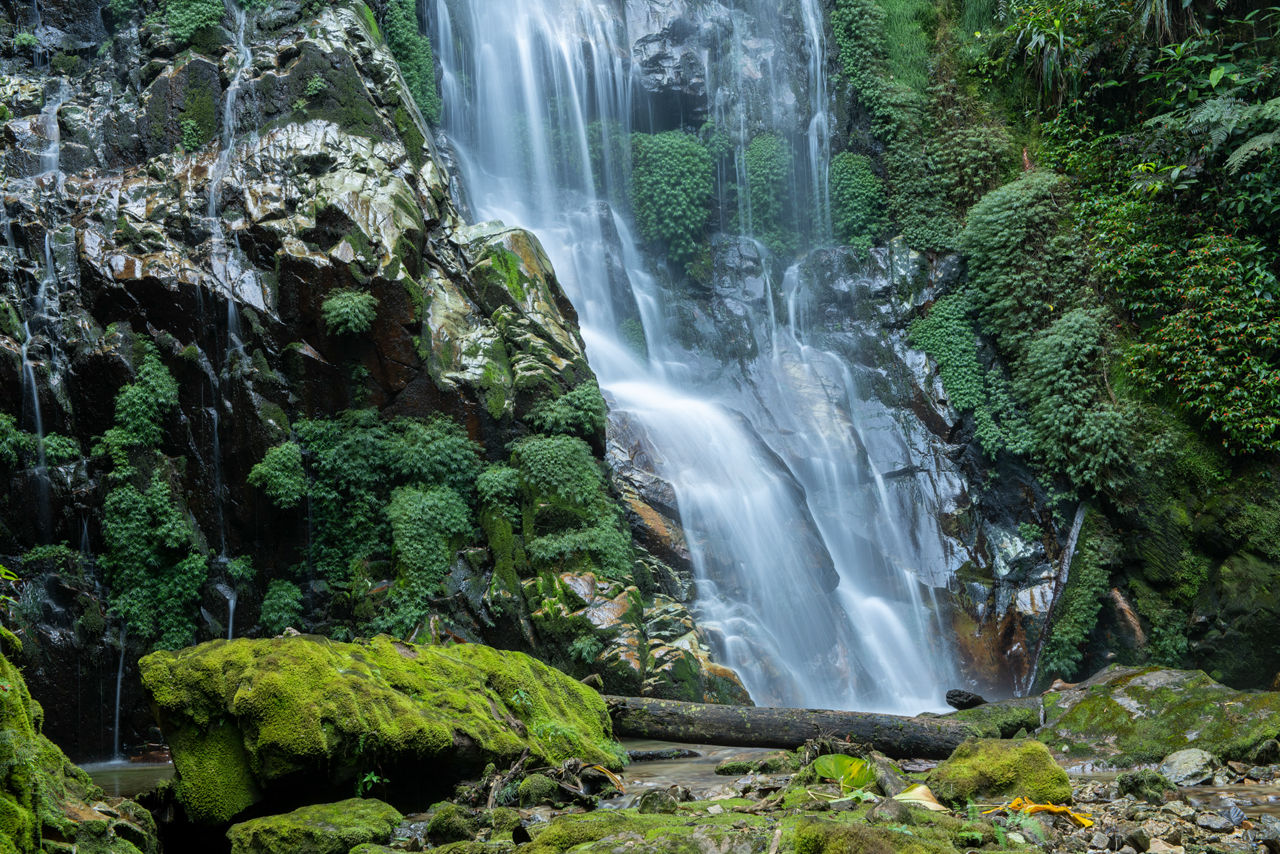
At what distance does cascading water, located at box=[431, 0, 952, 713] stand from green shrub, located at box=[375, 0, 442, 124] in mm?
1283

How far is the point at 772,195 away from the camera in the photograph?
2059 centimetres

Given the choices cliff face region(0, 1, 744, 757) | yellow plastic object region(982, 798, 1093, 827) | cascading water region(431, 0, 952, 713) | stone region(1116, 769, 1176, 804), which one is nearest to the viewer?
yellow plastic object region(982, 798, 1093, 827)

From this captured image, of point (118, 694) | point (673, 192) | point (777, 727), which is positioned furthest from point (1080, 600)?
point (118, 694)

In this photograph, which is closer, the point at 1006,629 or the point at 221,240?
the point at 221,240

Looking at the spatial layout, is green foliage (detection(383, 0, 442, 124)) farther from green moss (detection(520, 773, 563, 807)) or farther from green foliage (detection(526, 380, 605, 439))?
green moss (detection(520, 773, 563, 807))

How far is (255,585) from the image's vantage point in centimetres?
1139

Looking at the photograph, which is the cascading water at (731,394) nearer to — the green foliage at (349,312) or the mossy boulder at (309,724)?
the green foliage at (349,312)

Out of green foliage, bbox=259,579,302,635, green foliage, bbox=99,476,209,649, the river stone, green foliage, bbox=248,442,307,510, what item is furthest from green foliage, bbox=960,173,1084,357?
green foliage, bbox=99,476,209,649

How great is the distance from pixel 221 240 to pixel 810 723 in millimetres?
10788

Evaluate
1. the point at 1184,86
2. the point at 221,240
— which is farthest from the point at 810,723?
the point at 1184,86

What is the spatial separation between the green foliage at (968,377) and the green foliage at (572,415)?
7.49m

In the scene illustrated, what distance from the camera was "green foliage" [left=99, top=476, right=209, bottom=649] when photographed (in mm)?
10906

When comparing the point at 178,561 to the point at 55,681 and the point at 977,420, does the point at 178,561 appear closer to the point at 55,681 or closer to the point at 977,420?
the point at 55,681

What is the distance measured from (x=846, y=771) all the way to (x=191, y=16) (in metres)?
16.0
